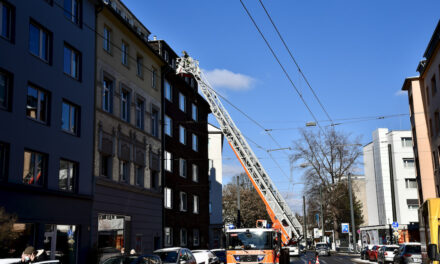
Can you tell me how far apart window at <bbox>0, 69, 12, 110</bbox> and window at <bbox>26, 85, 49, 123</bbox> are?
46.2 inches

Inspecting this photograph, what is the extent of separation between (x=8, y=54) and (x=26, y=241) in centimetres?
724

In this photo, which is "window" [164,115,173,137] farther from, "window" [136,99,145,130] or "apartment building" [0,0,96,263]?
"apartment building" [0,0,96,263]

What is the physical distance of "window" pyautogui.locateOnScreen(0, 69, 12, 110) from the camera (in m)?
18.5

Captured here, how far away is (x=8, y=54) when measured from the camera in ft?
61.4

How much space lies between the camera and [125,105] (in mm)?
29062

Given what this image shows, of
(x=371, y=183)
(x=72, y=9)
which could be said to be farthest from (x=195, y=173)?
(x=371, y=183)

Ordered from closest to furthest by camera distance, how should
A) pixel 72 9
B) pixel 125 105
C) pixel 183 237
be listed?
1. pixel 72 9
2. pixel 125 105
3. pixel 183 237

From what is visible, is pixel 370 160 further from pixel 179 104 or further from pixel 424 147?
pixel 179 104

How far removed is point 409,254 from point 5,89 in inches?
832

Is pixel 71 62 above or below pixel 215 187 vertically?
above

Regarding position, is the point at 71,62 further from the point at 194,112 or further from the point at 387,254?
the point at 387,254

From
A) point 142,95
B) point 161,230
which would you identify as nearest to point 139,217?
point 161,230

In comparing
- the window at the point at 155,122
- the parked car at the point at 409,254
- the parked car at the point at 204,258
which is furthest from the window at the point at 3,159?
the parked car at the point at 409,254

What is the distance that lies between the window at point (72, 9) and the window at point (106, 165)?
23.2 ft
